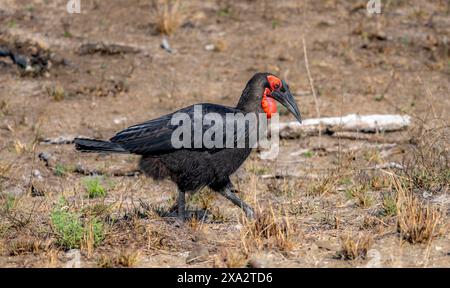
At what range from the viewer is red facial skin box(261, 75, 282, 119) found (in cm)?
651

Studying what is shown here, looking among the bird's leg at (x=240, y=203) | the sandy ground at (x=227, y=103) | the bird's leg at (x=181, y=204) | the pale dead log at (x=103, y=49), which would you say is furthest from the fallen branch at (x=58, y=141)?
the bird's leg at (x=240, y=203)

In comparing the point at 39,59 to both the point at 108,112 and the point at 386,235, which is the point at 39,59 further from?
the point at 386,235

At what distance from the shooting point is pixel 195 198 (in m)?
7.16

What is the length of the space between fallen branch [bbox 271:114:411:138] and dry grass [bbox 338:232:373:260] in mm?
4094

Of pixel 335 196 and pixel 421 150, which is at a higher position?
pixel 421 150

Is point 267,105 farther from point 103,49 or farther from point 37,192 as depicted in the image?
point 103,49

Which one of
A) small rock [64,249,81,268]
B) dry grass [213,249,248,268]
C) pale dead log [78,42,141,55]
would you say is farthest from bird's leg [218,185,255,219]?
pale dead log [78,42,141,55]

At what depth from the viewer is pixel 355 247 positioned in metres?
5.36

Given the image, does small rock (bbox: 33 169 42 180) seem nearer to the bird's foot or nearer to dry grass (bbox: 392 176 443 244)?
the bird's foot

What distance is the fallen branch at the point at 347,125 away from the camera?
9.50 meters

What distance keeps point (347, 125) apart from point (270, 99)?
3.12 metres
